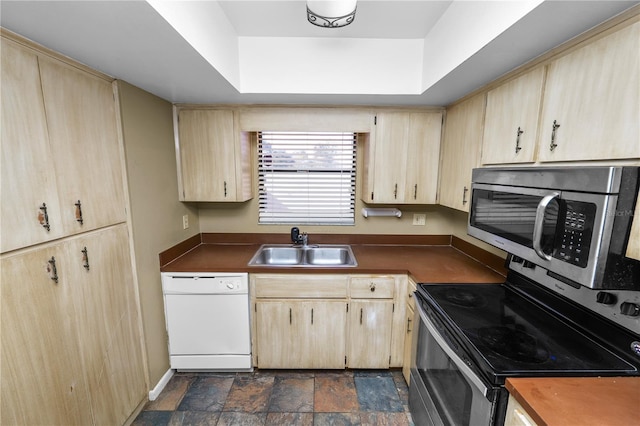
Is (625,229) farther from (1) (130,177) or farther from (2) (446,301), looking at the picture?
(1) (130,177)

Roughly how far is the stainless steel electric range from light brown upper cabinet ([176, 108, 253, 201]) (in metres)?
1.68

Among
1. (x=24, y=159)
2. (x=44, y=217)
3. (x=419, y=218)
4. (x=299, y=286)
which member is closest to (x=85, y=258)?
(x=44, y=217)

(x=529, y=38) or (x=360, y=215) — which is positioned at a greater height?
(x=529, y=38)

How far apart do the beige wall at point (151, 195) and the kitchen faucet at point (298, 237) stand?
948 millimetres

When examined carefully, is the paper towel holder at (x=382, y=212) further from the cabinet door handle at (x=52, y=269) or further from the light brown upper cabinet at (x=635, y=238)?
the cabinet door handle at (x=52, y=269)

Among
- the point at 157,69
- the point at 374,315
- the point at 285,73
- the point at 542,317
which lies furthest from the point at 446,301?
the point at 157,69

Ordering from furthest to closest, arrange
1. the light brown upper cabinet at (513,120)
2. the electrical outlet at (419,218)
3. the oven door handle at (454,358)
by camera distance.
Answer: the electrical outlet at (419,218) → the light brown upper cabinet at (513,120) → the oven door handle at (454,358)

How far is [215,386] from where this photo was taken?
192cm

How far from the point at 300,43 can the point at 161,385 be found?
2.57 metres

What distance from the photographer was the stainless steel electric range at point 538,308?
81cm

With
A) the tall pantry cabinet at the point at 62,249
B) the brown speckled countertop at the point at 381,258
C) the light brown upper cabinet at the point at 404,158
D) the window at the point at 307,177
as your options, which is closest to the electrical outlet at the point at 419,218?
the brown speckled countertop at the point at 381,258

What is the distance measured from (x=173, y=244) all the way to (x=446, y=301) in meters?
1.97

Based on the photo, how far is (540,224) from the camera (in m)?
0.91

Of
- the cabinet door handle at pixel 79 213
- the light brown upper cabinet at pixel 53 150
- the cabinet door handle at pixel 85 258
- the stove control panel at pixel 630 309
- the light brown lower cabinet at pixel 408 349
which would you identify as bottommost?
the light brown lower cabinet at pixel 408 349
